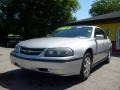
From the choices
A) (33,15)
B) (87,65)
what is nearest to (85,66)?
(87,65)

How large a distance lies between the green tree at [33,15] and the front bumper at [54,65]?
93.6 ft

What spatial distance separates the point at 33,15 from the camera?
113ft

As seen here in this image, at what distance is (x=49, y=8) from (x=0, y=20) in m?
7.05

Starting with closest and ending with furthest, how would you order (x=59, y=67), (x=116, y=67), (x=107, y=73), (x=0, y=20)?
(x=59, y=67), (x=107, y=73), (x=116, y=67), (x=0, y=20)

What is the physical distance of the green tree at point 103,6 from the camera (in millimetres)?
62156

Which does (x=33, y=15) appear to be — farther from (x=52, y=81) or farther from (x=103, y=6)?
(x=103, y=6)

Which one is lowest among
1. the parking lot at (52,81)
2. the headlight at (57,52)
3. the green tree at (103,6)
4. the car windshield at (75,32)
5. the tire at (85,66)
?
the parking lot at (52,81)

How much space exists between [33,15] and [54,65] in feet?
96.6

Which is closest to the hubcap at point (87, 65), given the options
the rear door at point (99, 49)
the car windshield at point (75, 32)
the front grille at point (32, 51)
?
the rear door at point (99, 49)

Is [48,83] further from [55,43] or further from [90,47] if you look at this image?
[90,47]

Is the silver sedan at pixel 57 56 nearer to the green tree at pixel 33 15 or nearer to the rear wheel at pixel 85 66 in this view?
the rear wheel at pixel 85 66

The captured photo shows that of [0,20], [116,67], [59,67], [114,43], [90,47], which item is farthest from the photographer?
[0,20]

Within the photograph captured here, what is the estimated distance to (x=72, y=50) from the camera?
5.77 meters

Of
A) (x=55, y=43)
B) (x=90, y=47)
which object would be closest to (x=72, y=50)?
(x=55, y=43)
